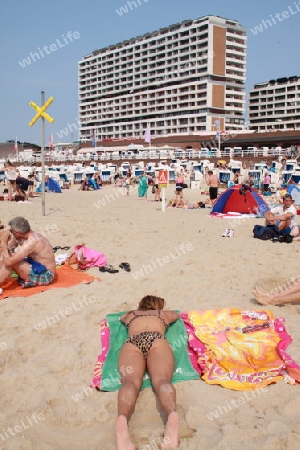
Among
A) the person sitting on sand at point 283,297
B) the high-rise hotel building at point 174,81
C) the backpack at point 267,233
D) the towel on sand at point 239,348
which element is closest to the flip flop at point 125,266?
the towel on sand at point 239,348

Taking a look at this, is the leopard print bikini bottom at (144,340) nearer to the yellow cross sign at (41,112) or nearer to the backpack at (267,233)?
the backpack at (267,233)

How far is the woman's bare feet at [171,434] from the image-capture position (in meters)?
2.27

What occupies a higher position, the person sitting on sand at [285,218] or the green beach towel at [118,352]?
the person sitting on sand at [285,218]

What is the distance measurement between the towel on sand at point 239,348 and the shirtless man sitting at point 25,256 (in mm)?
1933

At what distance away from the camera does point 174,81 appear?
255 ft

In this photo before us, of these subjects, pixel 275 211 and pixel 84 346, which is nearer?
pixel 84 346

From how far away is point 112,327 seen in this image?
3.75 meters

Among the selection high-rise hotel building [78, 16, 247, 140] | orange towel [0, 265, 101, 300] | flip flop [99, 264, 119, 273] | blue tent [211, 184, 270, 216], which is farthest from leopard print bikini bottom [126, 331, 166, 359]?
high-rise hotel building [78, 16, 247, 140]

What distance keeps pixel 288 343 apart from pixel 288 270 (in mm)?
2611

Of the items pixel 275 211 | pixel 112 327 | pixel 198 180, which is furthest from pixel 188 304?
pixel 198 180

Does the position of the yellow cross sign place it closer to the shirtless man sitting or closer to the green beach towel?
the shirtless man sitting

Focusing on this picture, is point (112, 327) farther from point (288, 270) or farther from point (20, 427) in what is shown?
point (288, 270)

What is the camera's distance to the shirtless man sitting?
4.70 metres

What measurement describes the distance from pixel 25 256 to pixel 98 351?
1.78 meters
